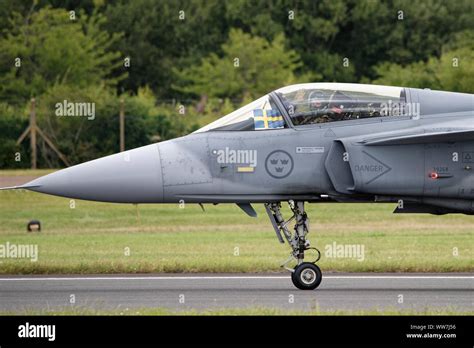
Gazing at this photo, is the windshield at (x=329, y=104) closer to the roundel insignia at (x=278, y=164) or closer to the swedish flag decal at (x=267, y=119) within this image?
the swedish flag decal at (x=267, y=119)

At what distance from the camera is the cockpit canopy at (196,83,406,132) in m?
14.0

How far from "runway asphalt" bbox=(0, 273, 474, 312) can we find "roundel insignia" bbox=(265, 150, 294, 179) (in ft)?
4.93

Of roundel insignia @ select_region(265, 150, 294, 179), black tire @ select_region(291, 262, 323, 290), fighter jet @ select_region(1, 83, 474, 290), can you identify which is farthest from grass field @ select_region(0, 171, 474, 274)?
roundel insignia @ select_region(265, 150, 294, 179)

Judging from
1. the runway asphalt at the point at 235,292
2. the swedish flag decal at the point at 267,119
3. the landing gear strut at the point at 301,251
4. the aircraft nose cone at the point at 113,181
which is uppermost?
the swedish flag decal at the point at 267,119

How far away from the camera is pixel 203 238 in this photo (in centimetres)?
2283

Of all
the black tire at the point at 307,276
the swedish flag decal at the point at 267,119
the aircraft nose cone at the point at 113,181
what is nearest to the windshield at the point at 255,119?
the swedish flag decal at the point at 267,119

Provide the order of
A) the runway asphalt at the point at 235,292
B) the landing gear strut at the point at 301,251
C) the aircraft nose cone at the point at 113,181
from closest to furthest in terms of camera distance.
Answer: the runway asphalt at the point at 235,292 < the aircraft nose cone at the point at 113,181 < the landing gear strut at the point at 301,251

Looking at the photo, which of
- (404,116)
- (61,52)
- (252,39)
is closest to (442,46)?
(252,39)

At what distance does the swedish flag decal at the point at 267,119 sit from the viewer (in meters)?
14.0

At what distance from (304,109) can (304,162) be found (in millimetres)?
681

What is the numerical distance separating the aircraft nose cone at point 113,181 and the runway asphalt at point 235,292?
125 cm

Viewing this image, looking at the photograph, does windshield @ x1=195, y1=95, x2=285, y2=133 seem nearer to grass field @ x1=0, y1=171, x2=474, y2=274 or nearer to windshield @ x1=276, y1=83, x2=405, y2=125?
windshield @ x1=276, y1=83, x2=405, y2=125

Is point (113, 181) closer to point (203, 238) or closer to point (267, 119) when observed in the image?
point (267, 119)
